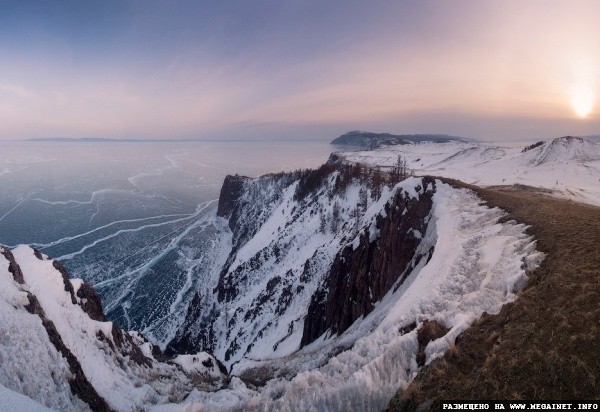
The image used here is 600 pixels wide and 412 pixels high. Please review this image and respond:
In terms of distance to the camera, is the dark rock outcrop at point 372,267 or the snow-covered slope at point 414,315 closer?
the snow-covered slope at point 414,315

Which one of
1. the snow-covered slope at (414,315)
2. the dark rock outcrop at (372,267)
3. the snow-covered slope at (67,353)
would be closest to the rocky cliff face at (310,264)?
the dark rock outcrop at (372,267)

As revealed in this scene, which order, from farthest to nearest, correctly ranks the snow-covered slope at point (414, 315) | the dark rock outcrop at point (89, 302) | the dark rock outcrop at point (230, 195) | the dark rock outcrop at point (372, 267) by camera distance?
the dark rock outcrop at point (230, 195) → the dark rock outcrop at point (372, 267) → the dark rock outcrop at point (89, 302) → the snow-covered slope at point (414, 315)

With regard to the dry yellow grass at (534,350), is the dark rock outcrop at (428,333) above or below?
below

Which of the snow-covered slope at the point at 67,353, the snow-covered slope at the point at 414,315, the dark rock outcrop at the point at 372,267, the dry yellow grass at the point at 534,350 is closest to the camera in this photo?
the dry yellow grass at the point at 534,350

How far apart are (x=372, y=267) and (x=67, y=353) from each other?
25317 millimetres

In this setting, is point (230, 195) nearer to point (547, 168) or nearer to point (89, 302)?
point (547, 168)

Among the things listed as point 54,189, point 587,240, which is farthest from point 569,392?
point 54,189

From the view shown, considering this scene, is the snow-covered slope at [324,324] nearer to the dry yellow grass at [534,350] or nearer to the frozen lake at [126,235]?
the dry yellow grass at [534,350]

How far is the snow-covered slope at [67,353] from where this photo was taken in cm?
1157

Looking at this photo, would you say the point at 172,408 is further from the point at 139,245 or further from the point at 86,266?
the point at 139,245

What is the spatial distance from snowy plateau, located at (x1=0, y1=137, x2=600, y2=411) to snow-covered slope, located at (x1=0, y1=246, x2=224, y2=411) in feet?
0.23

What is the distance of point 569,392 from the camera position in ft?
22.7

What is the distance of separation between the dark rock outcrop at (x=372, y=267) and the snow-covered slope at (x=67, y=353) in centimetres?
1426

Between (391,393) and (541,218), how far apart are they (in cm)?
1695
